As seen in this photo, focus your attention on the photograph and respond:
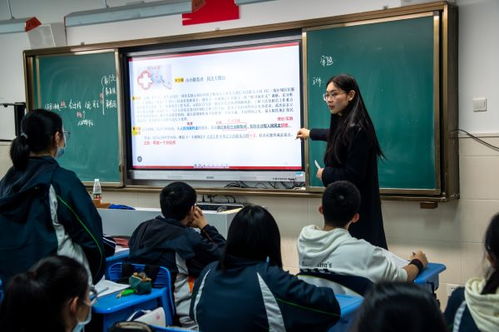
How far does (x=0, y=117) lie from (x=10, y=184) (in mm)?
3677

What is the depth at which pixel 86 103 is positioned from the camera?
5.09m

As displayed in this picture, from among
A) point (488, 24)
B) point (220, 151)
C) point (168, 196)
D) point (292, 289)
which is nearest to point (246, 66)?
point (220, 151)

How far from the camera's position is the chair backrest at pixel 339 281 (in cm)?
214

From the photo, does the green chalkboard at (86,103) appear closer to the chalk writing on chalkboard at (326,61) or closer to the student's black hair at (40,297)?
the chalk writing on chalkboard at (326,61)

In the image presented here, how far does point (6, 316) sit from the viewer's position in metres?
1.32

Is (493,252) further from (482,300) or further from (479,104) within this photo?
(479,104)

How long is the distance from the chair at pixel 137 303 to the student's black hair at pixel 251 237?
649 mm

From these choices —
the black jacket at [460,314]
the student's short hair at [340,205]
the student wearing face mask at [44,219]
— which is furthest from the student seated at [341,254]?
the student wearing face mask at [44,219]

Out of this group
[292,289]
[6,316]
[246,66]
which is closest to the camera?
[6,316]

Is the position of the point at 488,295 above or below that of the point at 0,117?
below

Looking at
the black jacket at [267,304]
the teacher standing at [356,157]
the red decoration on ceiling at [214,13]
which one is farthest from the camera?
the red decoration on ceiling at [214,13]

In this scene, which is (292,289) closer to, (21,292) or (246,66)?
(21,292)

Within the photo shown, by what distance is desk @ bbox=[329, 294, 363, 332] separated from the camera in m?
1.86

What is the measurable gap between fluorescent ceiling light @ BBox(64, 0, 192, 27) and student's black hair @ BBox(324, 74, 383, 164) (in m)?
1.48
